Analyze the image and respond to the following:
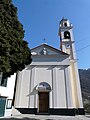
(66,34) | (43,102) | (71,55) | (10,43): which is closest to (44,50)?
(71,55)

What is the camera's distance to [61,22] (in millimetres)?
23953

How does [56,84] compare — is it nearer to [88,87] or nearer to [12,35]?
[12,35]

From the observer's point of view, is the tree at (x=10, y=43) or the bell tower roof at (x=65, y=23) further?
the bell tower roof at (x=65, y=23)

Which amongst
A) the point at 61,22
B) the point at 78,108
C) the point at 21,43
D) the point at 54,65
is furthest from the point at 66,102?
the point at 61,22

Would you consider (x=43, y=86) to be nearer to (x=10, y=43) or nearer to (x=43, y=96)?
(x=43, y=96)

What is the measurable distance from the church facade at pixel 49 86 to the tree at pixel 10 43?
22.9 feet

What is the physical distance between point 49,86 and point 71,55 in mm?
5879

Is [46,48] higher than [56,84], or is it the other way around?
[46,48]

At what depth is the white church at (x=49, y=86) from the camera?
1614 cm

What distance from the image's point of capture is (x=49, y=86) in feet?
56.1

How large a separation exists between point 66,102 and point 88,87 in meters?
48.9

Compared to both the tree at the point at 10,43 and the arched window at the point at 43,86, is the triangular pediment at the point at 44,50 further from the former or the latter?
the tree at the point at 10,43

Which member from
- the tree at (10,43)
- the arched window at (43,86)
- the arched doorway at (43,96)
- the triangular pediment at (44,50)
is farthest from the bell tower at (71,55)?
the tree at (10,43)

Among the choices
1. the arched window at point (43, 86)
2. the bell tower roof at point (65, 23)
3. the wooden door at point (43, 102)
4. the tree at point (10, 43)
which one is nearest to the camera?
the tree at point (10, 43)
